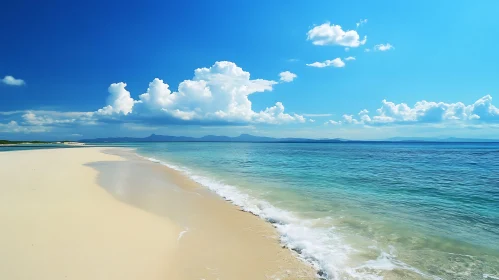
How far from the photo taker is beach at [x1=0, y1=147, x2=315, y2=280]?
5.70 meters

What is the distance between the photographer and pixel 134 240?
24.1ft

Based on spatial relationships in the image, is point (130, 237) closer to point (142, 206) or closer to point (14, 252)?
point (14, 252)

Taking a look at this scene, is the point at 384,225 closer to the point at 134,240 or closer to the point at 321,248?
the point at 321,248

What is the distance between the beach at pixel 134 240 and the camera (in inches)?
224

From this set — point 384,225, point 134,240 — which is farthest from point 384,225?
point 134,240

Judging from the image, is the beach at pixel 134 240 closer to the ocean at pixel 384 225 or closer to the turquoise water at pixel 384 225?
the ocean at pixel 384 225

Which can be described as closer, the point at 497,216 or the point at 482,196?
the point at 497,216

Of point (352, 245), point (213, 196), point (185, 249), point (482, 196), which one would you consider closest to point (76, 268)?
point (185, 249)

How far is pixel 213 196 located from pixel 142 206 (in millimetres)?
3721

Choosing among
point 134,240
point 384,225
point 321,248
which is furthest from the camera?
point 384,225

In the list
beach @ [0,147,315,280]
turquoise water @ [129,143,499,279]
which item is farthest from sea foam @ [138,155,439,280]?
beach @ [0,147,315,280]

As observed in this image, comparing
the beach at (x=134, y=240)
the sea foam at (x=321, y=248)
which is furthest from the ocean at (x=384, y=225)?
the beach at (x=134, y=240)

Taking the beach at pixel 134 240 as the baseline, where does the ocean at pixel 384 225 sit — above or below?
below

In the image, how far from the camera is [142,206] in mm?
11203
